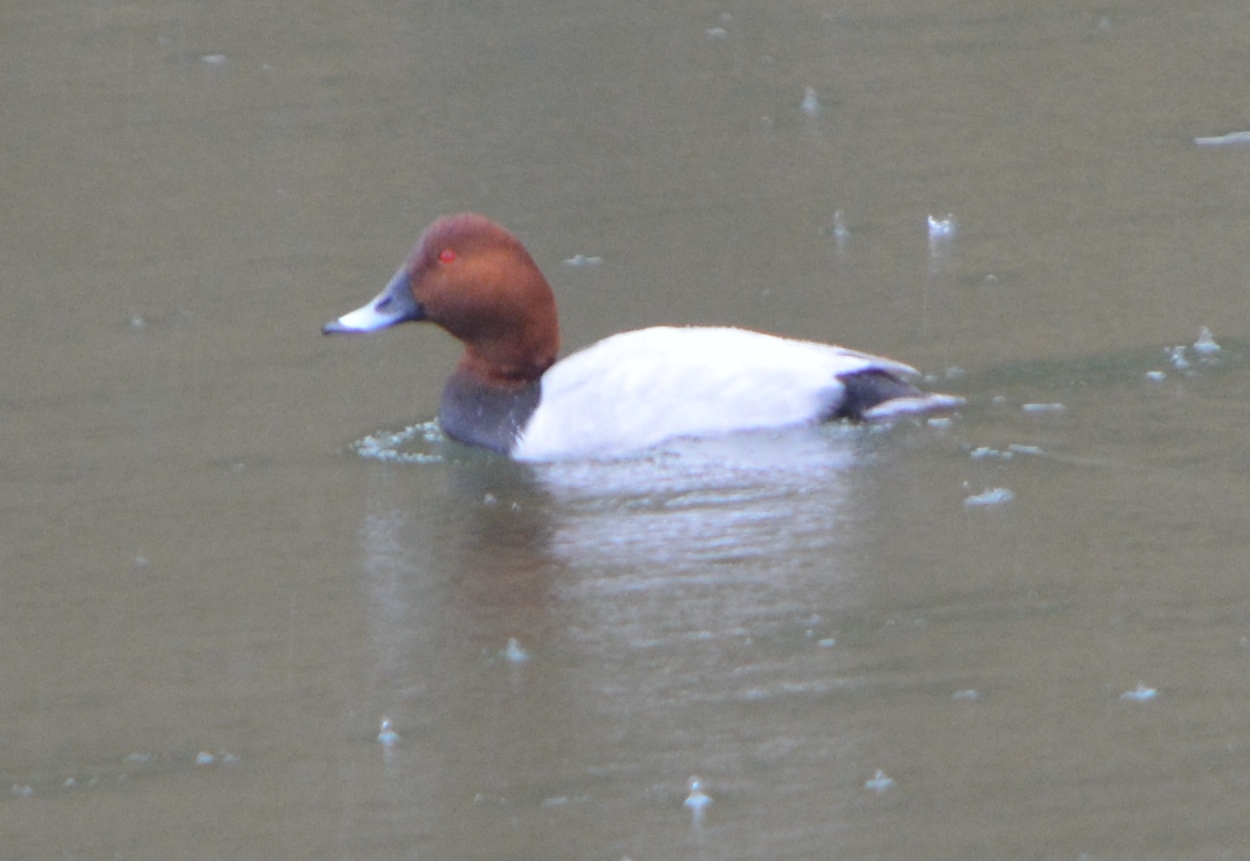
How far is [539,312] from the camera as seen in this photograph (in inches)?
262

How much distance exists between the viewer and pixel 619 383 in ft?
20.4

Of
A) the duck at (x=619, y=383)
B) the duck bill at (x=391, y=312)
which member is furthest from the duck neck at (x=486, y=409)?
the duck bill at (x=391, y=312)

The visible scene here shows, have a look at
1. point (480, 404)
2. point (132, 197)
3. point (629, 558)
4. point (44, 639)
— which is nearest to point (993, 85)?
point (132, 197)

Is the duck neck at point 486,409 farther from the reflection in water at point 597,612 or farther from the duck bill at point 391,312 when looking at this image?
the duck bill at point 391,312

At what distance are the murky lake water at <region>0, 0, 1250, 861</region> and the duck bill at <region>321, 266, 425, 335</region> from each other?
0.31m

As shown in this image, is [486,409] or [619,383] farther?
[486,409]

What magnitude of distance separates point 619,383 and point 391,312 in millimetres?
895

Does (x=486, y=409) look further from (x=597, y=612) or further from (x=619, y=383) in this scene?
(x=597, y=612)

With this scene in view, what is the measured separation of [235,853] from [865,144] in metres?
6.33

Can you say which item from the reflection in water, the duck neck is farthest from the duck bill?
the reflection in water

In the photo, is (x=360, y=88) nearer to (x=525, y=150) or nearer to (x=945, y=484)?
(x=525, y=150)

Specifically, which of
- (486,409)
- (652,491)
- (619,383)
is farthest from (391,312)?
(652,491)

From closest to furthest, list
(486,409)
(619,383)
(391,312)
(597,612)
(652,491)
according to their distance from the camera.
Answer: (597,612), (652,491), (619,383), (486,409), (391,312)

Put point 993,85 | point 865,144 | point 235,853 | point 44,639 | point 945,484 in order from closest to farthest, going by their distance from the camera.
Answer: point 235,853 < point 44,639 < point 945,484 < point 865,144 < point 993,85
